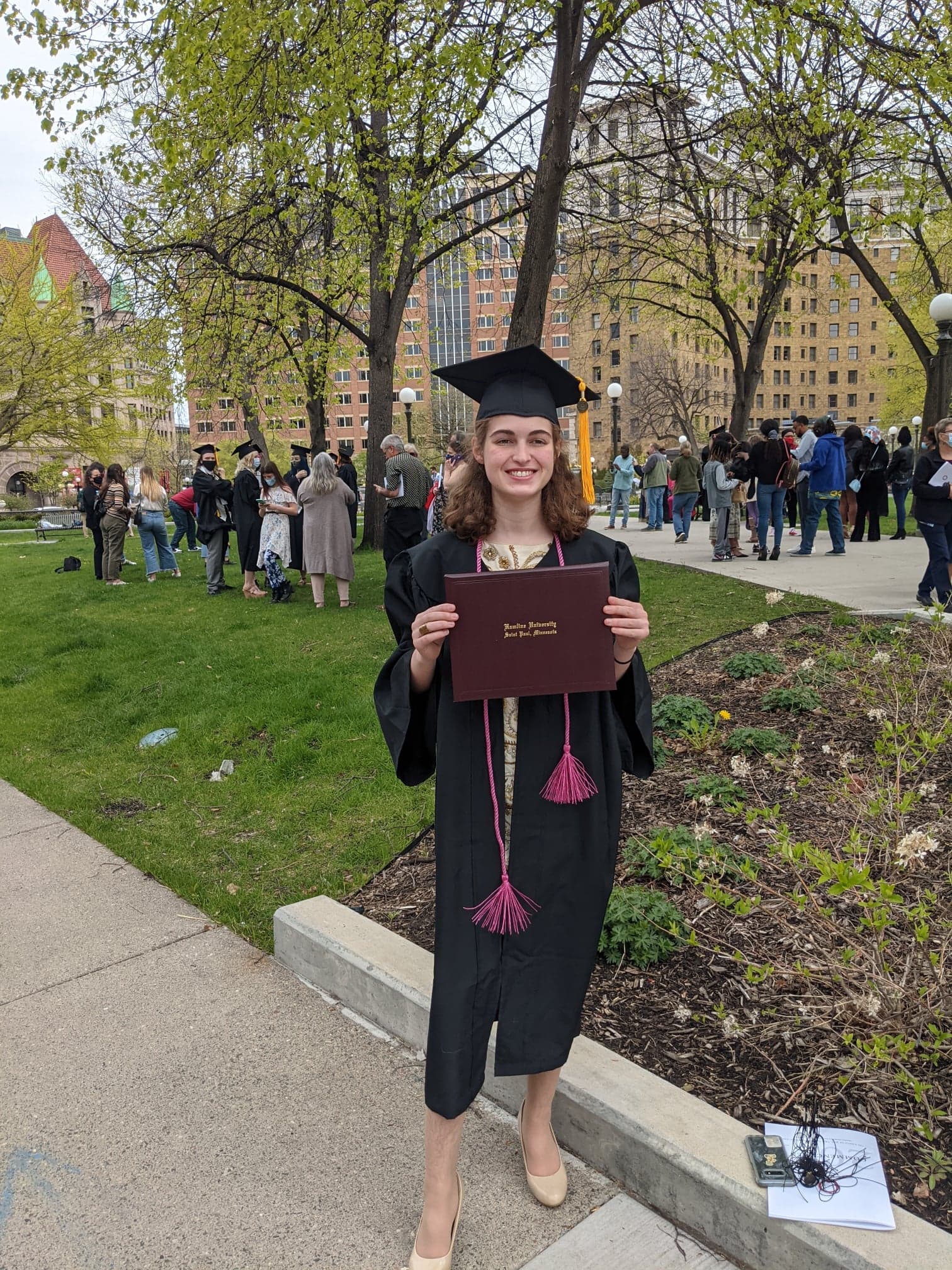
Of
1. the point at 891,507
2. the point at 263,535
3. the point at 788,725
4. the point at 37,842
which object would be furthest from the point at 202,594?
the point at 891,507

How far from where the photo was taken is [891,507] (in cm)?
2697

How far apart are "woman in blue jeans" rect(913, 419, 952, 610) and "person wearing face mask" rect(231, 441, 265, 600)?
7.39 meters

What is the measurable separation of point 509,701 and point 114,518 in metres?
12.1

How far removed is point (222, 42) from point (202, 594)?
6.23 metres

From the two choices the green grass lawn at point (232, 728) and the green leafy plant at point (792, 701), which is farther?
the green leafy plant at point (792, 701)

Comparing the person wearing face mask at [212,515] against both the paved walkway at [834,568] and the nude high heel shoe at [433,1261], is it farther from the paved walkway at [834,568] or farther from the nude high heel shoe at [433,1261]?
the nude high heel shoe at [433,1261]

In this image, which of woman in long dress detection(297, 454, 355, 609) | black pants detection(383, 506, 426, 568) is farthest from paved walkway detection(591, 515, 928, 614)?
woman in long dress detection(297, 454, 355, 609)

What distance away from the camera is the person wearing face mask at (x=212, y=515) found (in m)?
12.1

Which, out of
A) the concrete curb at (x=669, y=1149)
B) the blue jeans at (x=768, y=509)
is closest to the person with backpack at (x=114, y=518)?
the blue jeans at (x=768, y=509)

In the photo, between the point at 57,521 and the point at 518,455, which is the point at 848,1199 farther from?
the point at 57,521

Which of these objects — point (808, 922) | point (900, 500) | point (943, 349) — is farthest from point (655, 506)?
point (808, 922)

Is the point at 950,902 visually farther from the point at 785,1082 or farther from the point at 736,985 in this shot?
the point at 785,1082

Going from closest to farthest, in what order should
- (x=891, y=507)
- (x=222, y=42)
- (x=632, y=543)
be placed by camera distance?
1. (x=222, y=42)
2. (x=632, y=543)
3. (x=891, y=507)

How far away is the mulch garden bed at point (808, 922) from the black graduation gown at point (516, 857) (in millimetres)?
622
